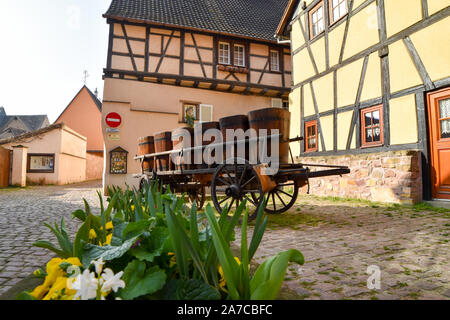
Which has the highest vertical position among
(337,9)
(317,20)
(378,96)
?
(317,20)

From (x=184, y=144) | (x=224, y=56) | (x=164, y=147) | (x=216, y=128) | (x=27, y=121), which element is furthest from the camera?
(x=27, y=121)

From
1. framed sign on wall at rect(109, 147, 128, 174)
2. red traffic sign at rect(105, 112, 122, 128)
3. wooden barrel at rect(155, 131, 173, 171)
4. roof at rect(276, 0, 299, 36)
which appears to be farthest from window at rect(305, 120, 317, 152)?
red traffic sign at rect(105, 112, 122, 128)

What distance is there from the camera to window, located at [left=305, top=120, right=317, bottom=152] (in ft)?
28.7

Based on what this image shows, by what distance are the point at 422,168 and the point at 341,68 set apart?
3631mm

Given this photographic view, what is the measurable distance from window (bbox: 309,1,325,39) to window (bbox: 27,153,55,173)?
1658cm

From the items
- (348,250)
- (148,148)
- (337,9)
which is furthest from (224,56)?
(348,250)

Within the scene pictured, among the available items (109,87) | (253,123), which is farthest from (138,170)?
(253,123)

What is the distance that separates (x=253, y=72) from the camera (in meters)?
12.6

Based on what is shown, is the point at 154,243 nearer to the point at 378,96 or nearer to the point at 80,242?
the point at 80,242

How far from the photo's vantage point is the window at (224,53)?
12438 millimetres

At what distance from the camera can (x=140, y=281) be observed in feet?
2.75

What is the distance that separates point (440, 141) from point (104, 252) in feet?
21.4
